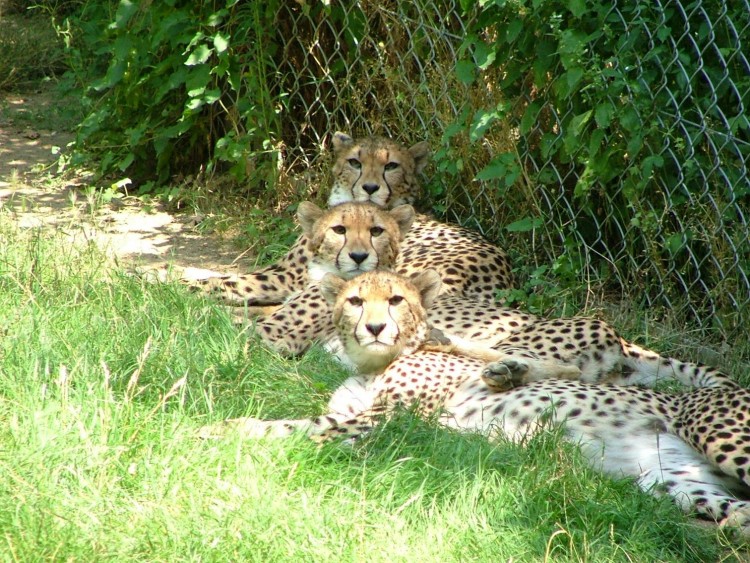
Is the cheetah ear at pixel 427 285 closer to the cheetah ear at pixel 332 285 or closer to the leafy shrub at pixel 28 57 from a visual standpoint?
the cheetah ear at pixel 332 285

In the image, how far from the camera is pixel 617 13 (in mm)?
5070

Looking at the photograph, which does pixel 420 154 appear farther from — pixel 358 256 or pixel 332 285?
pixel 332 285

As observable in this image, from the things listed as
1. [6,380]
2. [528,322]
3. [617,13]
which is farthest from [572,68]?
Result: [6,380]

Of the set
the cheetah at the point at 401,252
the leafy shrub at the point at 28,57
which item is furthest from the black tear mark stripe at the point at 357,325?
the leafy shrub at the point at 28,57

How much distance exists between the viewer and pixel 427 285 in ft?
16.2

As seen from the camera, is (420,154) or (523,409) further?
(420,154)

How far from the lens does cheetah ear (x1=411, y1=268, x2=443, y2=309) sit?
491 centimetres

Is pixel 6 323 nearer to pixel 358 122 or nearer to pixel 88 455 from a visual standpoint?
pixel 88 455

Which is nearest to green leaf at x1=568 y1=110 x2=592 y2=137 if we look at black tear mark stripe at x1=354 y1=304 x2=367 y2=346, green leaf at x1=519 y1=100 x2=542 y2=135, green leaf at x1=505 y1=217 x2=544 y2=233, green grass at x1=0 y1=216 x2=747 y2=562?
green leaf at x1=519 y1=100 x2=542 y2=135

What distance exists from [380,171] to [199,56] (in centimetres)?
145

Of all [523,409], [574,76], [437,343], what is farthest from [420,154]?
[523,409]

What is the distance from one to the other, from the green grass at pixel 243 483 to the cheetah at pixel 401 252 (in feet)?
4.97

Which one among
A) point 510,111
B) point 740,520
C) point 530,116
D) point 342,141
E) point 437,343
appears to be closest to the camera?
point 740,520

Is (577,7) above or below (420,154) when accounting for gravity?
above
